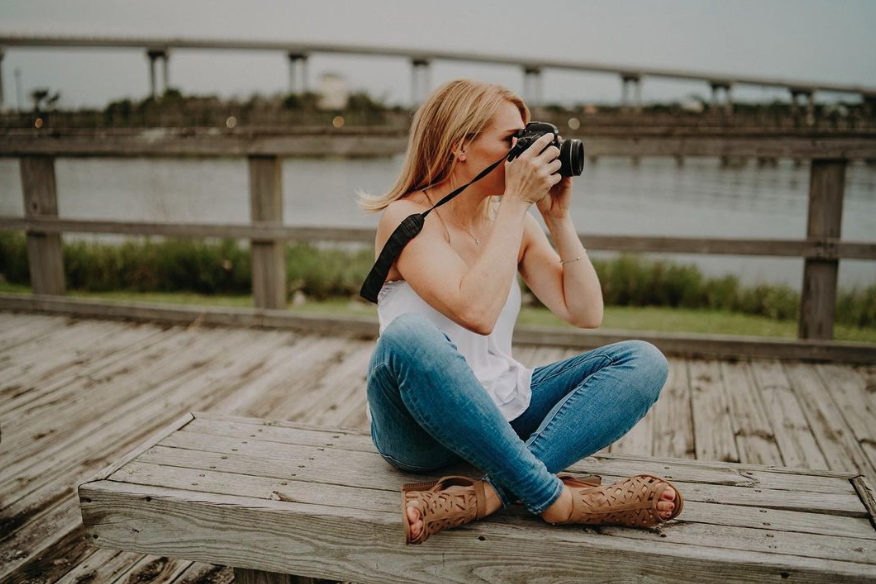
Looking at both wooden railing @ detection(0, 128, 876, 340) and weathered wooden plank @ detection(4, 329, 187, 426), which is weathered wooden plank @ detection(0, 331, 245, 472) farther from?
wooden railing @ detection(0, 128, 876, 340)

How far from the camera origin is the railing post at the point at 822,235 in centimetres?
333

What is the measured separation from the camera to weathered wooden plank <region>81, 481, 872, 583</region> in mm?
1255

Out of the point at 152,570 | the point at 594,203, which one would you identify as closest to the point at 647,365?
the point at 152,570

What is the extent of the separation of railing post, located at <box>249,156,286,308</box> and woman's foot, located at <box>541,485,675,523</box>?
2943mm

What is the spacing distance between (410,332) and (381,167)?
1262 inches

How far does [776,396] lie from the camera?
119 inches

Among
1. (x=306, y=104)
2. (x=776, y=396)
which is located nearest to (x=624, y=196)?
(x=776, y=396)

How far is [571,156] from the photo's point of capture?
1594 millimetres

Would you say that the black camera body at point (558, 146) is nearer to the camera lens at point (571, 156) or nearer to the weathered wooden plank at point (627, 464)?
the camera lens at point (571, 156)

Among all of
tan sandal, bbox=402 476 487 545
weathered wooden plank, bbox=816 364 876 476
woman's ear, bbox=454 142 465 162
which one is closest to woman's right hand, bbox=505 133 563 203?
woman's ear, bbox=454 142 465 162

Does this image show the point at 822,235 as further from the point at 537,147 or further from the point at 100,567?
the point at 100,567

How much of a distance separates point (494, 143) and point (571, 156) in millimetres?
187

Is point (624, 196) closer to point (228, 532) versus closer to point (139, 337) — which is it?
point (139, 337)

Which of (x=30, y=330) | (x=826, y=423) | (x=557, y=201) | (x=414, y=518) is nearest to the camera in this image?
(x=414, y=518)
